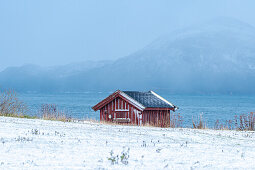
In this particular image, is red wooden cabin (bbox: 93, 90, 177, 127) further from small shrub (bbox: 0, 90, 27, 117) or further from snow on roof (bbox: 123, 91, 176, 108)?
small shrub (bbox: 0, 90, 27, 117)

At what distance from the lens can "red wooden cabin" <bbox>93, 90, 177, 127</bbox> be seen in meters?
23.5

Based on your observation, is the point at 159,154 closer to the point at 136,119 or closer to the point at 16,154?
the point at 16,154

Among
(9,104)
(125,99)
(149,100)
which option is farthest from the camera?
(149,100)

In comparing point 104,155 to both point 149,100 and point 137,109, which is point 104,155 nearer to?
point 137,109

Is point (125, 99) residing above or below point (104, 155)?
above

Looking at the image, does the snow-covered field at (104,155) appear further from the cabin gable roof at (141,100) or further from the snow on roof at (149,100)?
the snow on roof at (149,100)

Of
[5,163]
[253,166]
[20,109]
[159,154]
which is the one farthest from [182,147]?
[20,109]

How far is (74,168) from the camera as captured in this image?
7180mm

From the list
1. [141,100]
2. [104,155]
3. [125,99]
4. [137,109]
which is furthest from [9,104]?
[104,155]

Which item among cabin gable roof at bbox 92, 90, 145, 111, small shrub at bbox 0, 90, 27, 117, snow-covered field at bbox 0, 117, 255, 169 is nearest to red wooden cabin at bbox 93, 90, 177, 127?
cabin gable roof at bbox 92, 90, 145, 111

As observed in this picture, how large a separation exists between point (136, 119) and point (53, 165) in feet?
53.6

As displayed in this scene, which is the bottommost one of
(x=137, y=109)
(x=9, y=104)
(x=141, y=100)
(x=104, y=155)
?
(x=104, y=155)

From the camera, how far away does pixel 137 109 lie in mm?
23609

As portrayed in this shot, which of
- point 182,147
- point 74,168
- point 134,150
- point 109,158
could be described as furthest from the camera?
point 182,147
